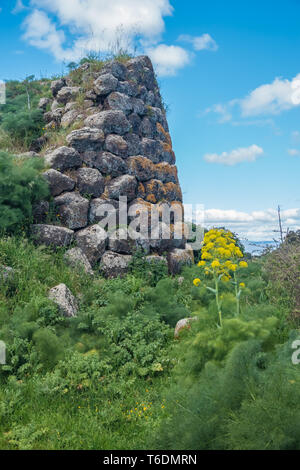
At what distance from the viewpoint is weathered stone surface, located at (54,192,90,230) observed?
866cm

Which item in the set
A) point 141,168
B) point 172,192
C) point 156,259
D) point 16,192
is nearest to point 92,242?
point 156,259

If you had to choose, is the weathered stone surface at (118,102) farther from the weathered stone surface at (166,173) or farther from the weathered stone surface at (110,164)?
the weathered stone surface at (166,173)

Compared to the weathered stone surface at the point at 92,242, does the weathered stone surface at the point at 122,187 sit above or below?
above

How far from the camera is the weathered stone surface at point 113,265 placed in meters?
8.23

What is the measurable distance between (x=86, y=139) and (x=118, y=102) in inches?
74.9

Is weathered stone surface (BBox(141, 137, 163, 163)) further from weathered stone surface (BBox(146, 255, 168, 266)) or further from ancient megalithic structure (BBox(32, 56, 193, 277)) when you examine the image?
weathered stone surface (BBox(146, 255, 168, 266))

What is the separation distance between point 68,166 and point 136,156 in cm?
211

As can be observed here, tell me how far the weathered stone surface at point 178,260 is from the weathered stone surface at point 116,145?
9.91ft

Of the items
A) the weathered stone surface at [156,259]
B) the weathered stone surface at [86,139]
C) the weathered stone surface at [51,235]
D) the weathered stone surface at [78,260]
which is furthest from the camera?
the weathered stone surface at [86,139]

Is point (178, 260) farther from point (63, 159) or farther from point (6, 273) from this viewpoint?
point (6, 273)

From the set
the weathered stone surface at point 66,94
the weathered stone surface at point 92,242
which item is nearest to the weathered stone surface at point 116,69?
the weathered stone surface at point 66,94

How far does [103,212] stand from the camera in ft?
29.9

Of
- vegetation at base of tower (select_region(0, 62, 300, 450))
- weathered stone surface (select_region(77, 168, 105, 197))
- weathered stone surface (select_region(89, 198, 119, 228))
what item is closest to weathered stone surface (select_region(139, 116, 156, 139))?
weathered stone surface (select_region(77, 168, 105, 197))
